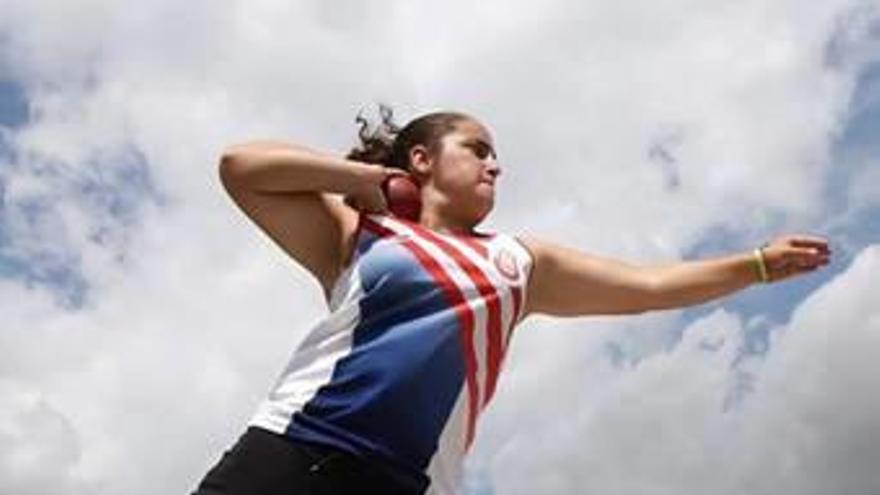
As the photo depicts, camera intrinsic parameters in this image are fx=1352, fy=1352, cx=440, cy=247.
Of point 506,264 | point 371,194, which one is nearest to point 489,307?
point 506,264

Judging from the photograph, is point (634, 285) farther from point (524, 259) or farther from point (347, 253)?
point (347, 253)

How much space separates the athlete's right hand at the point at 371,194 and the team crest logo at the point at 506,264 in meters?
0.56

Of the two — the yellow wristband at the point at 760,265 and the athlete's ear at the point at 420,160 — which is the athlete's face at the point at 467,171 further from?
the yellow wristband at the point at 760,265

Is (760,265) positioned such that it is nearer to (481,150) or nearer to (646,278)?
(646,278)

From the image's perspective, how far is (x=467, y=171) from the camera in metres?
6.46

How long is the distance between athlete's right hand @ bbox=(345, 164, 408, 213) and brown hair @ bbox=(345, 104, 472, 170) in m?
0.56

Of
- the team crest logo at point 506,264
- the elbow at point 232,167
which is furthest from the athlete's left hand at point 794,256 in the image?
the elbow at point 232,167

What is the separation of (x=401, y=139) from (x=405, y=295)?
1486mm

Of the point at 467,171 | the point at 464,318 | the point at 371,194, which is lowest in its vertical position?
the point at 464,318

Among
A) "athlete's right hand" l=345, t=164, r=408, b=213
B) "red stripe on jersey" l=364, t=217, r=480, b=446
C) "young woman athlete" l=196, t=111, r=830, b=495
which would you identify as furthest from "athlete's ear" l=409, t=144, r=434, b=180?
"red stripe on jersey" l=364, t=217, r=480, b=446

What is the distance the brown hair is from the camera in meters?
6.72

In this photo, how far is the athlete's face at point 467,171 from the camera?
640 cm

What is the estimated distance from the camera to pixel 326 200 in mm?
6090

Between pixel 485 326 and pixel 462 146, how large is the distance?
1.21m
